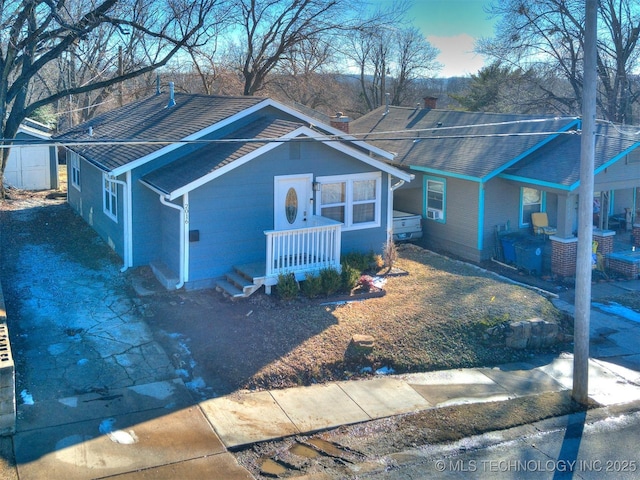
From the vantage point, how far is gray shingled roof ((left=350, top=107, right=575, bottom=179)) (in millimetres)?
18609

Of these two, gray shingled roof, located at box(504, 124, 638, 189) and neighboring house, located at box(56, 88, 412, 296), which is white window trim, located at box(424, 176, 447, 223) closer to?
gray shingled roof, located at box(504, 124, 638, 189)

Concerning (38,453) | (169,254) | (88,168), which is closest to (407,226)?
(169,254)

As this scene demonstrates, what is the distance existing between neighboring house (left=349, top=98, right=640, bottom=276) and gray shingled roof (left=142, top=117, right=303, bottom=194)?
394 cm

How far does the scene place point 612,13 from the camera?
30.7 metres

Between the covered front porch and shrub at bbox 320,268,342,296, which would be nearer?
the covered front porch

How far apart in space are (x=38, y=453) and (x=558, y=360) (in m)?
8.95

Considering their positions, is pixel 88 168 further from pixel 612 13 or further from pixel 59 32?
pixel 612 13

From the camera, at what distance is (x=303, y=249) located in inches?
553

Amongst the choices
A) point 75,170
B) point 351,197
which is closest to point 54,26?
point 75,170

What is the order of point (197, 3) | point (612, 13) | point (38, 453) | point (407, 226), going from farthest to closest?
point (612, 13) → point (197, 3) → point (407, 226) → point (38, 453)

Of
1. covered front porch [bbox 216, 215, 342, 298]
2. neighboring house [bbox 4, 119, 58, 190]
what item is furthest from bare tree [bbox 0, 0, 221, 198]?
covered front porch [bbox 216, 215, 342, 298]

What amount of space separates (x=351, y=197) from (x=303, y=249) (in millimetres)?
2243

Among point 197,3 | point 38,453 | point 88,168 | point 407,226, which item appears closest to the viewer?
point 38,453

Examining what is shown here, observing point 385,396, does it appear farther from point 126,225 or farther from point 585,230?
point 126,225
